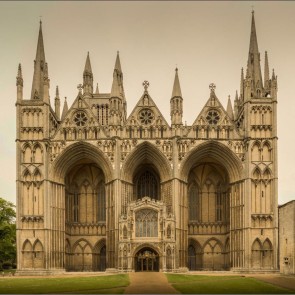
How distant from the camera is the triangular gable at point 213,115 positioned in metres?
64.6

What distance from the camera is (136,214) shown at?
6131 cm

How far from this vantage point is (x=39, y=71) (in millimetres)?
67125

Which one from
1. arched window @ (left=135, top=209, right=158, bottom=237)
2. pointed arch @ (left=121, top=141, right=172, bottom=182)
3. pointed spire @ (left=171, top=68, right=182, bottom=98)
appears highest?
pointed spire @ (left=171, top=68, right=182, bottom=98)

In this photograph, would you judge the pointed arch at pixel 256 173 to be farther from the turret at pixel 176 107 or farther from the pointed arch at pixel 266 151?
the turret at pixel 176 107

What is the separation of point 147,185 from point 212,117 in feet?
43.7

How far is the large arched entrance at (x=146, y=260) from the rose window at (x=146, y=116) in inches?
637

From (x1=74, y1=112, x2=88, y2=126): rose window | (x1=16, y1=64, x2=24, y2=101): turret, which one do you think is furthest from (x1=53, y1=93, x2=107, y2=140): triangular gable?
(x1=16, y1=64, x2=24, y2=101): turret

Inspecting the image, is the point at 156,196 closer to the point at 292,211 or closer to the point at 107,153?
the point at 107,153

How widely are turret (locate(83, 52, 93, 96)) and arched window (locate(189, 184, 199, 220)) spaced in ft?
105

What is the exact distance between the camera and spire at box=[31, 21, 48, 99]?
66062 millimetres

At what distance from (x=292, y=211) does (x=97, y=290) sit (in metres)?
27.9

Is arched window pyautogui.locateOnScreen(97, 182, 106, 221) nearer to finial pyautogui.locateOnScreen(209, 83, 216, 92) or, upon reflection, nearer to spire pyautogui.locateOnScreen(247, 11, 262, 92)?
finial pyautogui.locateOnScreen(209, 83, 216, 92)

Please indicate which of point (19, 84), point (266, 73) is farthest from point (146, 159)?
point (266, 73)

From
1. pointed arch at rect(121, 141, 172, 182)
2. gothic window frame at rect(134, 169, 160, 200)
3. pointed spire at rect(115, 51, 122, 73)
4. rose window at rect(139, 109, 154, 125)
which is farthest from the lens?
gothic window frame at rect(134, 169, 160, 200)
